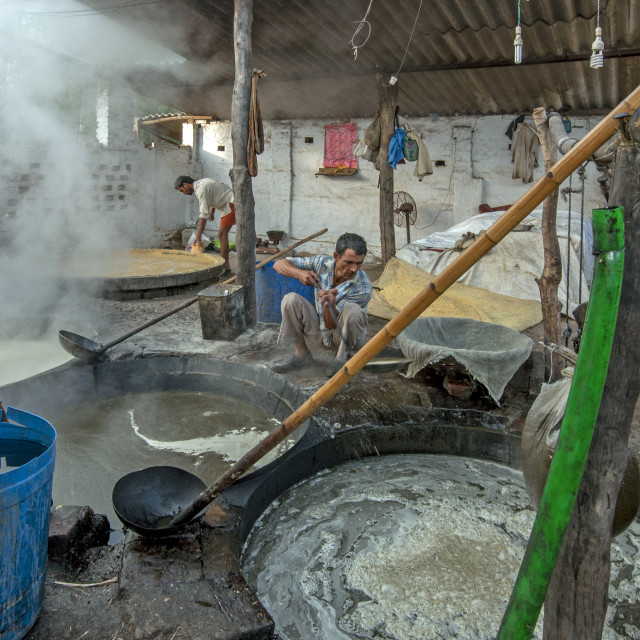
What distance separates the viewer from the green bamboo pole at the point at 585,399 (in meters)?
1.35

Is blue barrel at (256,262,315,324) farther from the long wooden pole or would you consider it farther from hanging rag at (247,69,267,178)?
the long wooden pole

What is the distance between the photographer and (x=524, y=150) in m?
10.1

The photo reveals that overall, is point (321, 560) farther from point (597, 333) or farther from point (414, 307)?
point (597, 333)

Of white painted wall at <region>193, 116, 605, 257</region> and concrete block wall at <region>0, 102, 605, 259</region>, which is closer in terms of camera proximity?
concrete block wall at <region>0, 102, 605, 259</region>

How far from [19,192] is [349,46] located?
5.70 metres

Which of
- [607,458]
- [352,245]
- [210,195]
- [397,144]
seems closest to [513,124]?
[397,144]

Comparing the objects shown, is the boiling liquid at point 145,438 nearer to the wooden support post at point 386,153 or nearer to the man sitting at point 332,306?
the man sitting at point 332,306

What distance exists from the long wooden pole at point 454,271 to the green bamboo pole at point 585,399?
1.06 feet

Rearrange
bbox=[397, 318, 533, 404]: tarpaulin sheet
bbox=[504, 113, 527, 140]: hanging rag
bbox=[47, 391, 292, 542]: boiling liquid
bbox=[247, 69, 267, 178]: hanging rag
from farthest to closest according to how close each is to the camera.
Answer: bbox=[504, 113, 527, 140]: hanging rag → bbox=[247, 69, 267, 178]: hanging rag → bbox=[397, 318, 533, 404]: tarpaulin sheet → bbox=[47, 391, 292, 542]: boiling liquid

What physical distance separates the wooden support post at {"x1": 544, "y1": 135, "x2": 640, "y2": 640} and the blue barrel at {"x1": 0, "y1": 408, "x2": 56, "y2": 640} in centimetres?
176

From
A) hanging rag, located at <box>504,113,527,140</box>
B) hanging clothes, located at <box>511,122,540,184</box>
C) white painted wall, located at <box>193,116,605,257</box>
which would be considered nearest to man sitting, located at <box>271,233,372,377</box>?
white painted wall, located at <box>193,116,605,257</box>

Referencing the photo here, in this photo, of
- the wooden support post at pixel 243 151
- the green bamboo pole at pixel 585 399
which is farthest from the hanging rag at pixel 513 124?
the green bamboo pole at pixel 585 399

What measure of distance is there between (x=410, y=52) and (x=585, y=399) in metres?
7.00

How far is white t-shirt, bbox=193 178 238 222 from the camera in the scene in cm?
920
